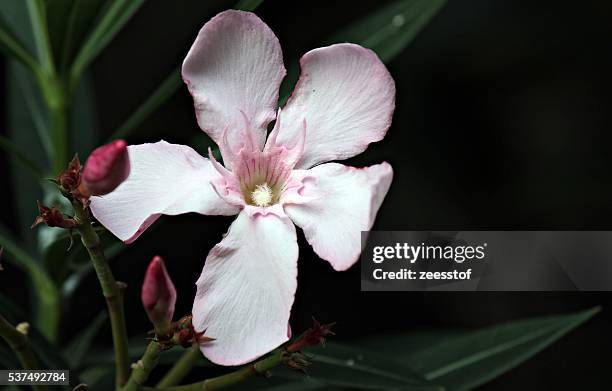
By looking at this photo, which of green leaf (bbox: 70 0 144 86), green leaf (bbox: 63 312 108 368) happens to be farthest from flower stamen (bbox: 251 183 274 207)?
green leaf (bbox: 63 312 108 368)

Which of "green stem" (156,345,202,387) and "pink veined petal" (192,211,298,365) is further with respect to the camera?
"green stem" (156,345,202,387)

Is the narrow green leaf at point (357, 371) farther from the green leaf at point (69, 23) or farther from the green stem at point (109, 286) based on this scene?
the green leaf at point (69, 23)

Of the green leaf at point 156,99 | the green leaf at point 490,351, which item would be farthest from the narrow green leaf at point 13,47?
the green leaf at point 490,351

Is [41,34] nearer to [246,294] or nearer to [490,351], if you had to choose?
[246,294]

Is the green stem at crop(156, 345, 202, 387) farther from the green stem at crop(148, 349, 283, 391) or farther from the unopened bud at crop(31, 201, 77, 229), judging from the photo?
the unopened bud at crop(31, 201, 77, 229)

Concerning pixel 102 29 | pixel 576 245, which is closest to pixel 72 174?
pixel 102 29

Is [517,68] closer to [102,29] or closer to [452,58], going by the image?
[452,58]

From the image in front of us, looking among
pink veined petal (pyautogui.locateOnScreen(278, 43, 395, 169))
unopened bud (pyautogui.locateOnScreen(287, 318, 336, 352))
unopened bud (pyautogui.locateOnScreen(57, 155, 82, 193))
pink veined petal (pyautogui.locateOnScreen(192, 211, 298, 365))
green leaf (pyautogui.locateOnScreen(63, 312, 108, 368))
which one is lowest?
green leaf (pyautogui.locateOnScreen(63, 312, 108, 368))
